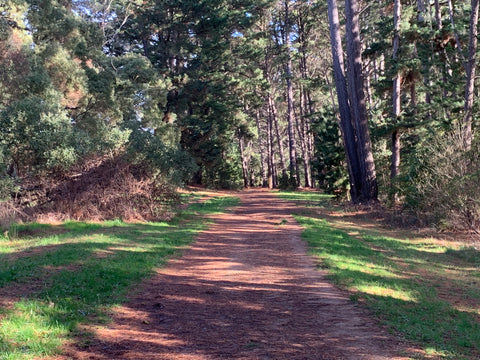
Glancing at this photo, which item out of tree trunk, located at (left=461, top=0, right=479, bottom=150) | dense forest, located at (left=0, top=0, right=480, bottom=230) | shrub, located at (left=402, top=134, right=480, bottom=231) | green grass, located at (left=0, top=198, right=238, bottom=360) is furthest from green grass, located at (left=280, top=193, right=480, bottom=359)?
tree trunk, located at (left=461, top=0, right=479, bottom=150)

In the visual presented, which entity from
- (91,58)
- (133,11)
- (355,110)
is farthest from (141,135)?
(133,11)

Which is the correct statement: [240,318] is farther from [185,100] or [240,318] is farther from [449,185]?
[185,100]

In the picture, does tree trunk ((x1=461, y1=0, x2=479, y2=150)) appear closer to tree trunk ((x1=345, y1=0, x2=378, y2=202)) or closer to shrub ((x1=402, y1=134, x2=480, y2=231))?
shrub ((x1=402, y1=134, x2=480, y2=231))

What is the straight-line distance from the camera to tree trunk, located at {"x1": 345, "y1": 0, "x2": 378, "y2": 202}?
789 inches

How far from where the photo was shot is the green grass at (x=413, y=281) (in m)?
5.51

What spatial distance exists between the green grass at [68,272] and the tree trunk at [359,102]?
30.6 ft

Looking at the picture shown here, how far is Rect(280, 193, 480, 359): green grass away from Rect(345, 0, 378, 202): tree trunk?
5.71m

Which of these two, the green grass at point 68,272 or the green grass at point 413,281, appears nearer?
the green grass at point 68,272

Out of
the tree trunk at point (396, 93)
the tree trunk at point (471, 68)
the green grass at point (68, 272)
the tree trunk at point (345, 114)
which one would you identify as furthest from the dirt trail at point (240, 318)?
the tree trunk at point (396, 93)

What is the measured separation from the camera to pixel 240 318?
611 centimetres

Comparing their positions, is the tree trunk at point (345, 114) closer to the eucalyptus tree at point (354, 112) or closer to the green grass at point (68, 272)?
the eucalyptus tree at point (354, 112)

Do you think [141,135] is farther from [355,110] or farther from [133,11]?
[133,11]

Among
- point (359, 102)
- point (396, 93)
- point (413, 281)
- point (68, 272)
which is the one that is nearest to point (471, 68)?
point (396, 93)

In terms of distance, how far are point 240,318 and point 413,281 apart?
13.6 ft
